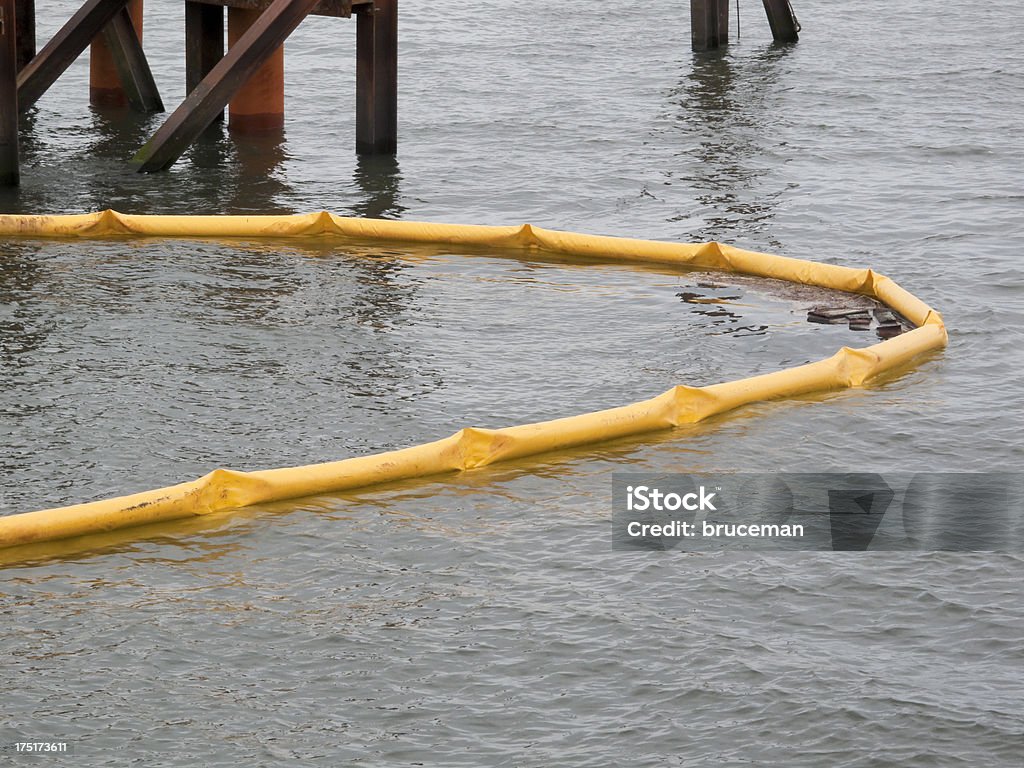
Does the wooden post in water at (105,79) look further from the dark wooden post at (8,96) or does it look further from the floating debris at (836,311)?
the floating debris at (836,311)

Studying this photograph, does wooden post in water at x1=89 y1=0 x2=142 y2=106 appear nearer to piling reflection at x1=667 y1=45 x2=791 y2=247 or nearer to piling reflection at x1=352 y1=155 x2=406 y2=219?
piling reflection at x1=352 y1=155 x2=406 y2=219

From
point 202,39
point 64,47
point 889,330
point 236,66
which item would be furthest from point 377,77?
point 889,330

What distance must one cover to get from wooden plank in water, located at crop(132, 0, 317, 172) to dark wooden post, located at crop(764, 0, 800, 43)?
39.8ft

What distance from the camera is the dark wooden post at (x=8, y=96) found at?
1405 cm

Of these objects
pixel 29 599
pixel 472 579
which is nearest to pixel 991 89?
pixel 472 579

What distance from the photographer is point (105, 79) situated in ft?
67.8

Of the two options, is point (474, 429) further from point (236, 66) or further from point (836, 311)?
point (236, 66)

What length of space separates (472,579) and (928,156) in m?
12.5

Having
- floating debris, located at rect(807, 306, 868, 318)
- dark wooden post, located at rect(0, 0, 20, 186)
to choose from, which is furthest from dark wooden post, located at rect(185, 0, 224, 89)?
floating debris, located at rect(807, 306, 868, 318)

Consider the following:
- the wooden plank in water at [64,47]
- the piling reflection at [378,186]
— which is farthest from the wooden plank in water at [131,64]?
the piling reflection at [378,186]

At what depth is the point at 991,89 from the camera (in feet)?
73.4

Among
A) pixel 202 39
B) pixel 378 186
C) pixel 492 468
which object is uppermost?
pixel 202 39

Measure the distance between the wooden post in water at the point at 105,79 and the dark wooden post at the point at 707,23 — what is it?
9348 millimetres

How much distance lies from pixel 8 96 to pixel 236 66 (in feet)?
7.61
